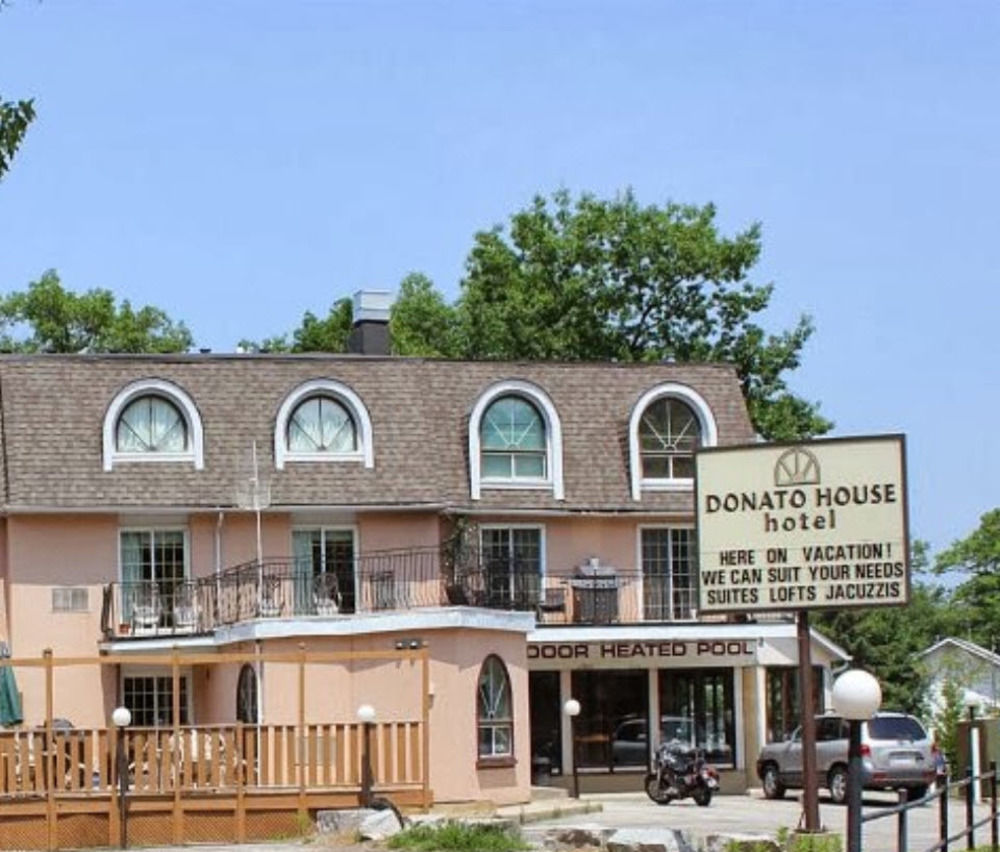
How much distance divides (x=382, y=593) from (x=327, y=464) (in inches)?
102

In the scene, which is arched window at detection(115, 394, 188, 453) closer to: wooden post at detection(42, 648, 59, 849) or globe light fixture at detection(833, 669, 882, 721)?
wooden post at detection(42, 648, 59, 849)

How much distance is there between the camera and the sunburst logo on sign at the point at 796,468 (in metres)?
21.8

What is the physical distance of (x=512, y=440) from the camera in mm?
43312

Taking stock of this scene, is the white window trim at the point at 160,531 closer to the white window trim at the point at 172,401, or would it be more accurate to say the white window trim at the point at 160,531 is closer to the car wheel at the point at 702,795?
the white window trim at the point at 172,401

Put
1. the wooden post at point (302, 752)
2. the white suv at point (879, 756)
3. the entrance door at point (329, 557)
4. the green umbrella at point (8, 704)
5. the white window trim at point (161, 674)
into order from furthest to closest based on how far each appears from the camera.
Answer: the entrance door at point (329, 557), the white window trim at point (161, 674), the white suv at point (879, 756), the green umbrella at point (8, 704), the wooden post at point (302, 752)

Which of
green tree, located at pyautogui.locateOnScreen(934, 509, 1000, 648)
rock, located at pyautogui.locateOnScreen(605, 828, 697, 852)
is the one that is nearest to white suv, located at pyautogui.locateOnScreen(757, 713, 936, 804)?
rock, located at pyautogui.locateOnScreen(605, 828, 697, 852)

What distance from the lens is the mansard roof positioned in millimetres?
41000

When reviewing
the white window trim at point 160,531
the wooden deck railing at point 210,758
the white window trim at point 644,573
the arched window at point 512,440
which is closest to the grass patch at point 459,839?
the wooden deck railing at point 210,758

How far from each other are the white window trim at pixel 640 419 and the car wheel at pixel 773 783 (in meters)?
6.08

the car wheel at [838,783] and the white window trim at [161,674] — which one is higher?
the white window trim at [161,674]

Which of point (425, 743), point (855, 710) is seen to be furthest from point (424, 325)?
point (855, 710)

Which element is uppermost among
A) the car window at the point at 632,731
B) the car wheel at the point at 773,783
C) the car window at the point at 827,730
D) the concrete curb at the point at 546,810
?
the car window at the point at 827,730

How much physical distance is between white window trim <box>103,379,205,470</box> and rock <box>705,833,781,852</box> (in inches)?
725

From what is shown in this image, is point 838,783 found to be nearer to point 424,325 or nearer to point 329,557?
point 329,557
